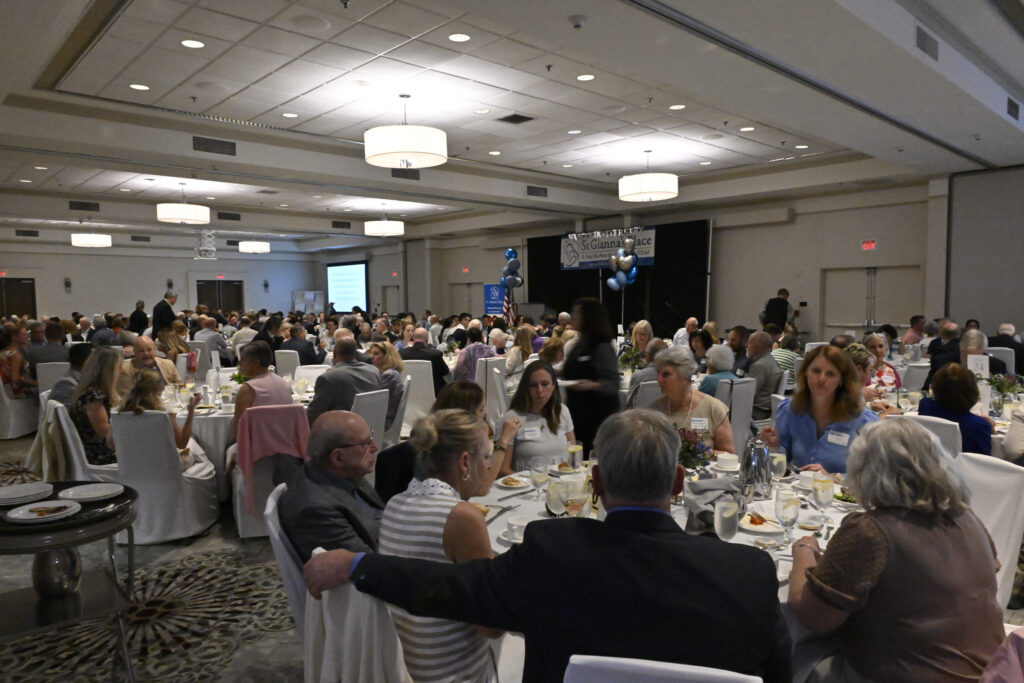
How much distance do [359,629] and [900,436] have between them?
142 cm

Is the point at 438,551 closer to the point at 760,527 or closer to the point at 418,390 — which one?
the point at 760,527

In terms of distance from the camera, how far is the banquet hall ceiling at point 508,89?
15.6 ft

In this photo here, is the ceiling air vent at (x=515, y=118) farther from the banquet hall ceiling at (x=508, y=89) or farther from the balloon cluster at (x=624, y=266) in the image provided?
the balloon cluster at (x=624, y=266)

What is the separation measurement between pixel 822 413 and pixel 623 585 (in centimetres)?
260

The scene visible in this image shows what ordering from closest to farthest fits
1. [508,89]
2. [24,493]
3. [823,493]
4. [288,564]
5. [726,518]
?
[288,564] < [726,518] < [823,493] < [24,493] < [508,89]

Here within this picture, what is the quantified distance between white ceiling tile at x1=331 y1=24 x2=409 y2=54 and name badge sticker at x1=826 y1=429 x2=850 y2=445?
14.3 ft

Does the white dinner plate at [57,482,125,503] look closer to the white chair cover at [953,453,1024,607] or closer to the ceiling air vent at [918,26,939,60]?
the white chair cover at [953,453,1024,607]

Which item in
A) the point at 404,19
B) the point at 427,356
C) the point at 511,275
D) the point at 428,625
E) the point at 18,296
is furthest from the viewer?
the point at 18,296

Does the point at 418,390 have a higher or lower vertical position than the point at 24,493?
lower

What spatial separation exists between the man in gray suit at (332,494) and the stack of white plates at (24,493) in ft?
4.56

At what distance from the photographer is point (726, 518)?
208 centimetres

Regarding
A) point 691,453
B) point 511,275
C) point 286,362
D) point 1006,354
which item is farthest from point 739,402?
point 511,275

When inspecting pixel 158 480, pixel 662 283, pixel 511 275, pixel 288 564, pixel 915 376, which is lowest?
pixel 158 480

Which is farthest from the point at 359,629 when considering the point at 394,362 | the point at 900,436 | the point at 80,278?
the point at 80,278
